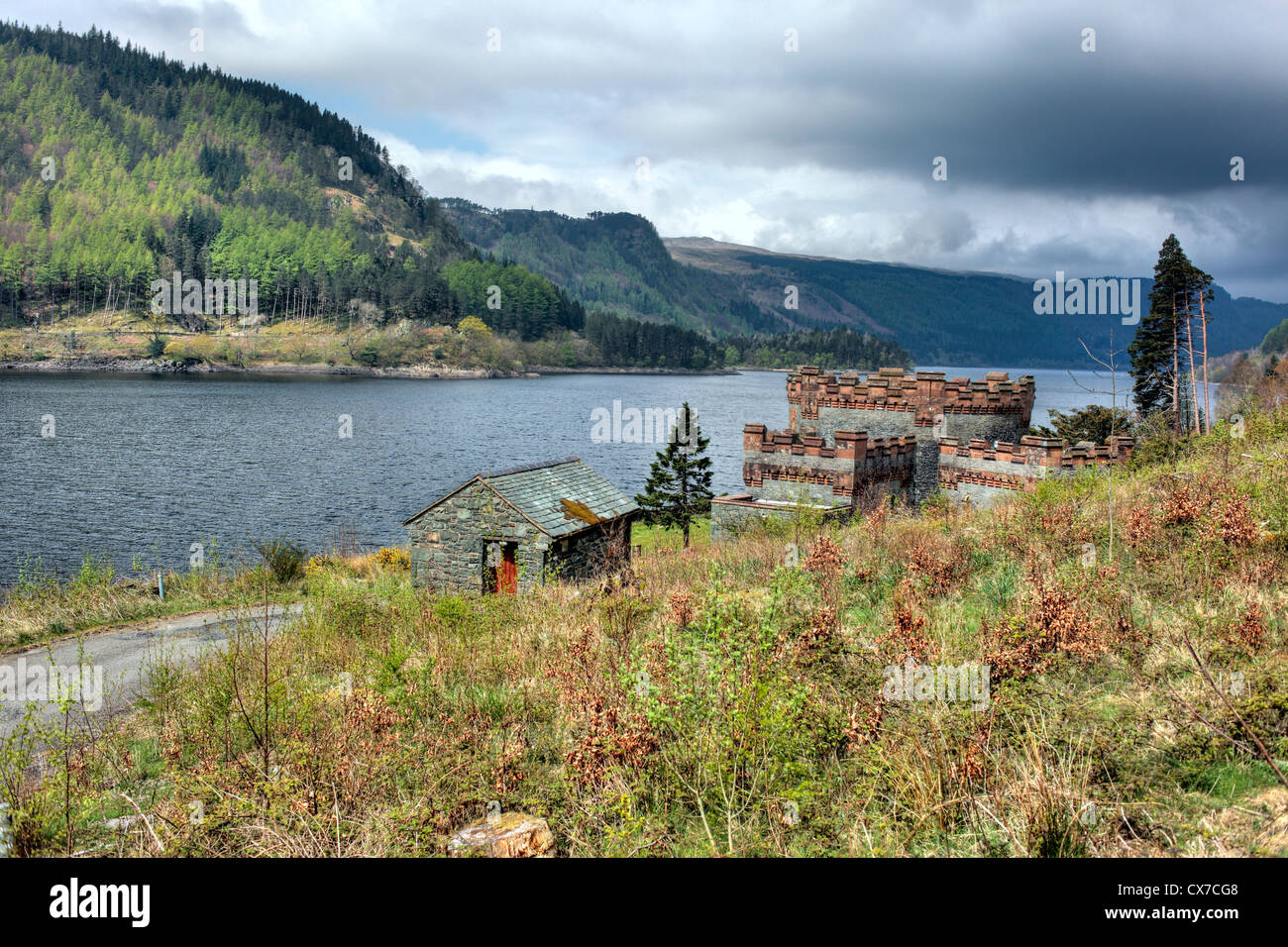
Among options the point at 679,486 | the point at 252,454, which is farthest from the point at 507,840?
the point at 252,454

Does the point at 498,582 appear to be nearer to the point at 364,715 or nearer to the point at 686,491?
the point at 364,715

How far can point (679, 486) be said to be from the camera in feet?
125

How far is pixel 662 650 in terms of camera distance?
6.60 meters

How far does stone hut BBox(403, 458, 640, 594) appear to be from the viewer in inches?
736

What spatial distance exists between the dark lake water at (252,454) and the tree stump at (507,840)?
12.1 m

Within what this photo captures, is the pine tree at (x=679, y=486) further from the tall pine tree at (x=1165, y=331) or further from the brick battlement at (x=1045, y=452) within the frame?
the tall pine tree at (x=1165, y=331)

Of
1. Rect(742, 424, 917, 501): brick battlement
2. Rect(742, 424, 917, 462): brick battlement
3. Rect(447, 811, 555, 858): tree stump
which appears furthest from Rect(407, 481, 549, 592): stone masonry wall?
Rect(447, 811, 555, 858): tree stump

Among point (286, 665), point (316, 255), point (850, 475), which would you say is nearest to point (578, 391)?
point (316, 255)

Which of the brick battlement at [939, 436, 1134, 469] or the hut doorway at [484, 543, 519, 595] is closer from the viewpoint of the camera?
the hut doorway at [484, 543, 519, 595]

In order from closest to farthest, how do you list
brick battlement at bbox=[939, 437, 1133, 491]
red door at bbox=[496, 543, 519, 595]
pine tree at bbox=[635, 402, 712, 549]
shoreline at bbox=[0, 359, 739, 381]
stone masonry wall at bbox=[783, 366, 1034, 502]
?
1. red door at bbox=[496, 543, 519, 595]
2. brick battlement at bbox=[939, 437, 1133, 491]
3. stone masonry wall at bbox=[783, 366, 1034, 502]
4. pine tree at bbox=[635, 402, 712, 549]
5. shoreline at bbox=[0, 359, 739, 381]

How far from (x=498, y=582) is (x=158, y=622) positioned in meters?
8.45

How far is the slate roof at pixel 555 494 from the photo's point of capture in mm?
18922

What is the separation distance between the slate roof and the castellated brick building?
10.8 ft

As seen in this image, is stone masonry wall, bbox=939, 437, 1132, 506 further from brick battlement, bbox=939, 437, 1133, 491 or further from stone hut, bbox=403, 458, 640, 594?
stone hut, bbox=403, 458, 640, 594
